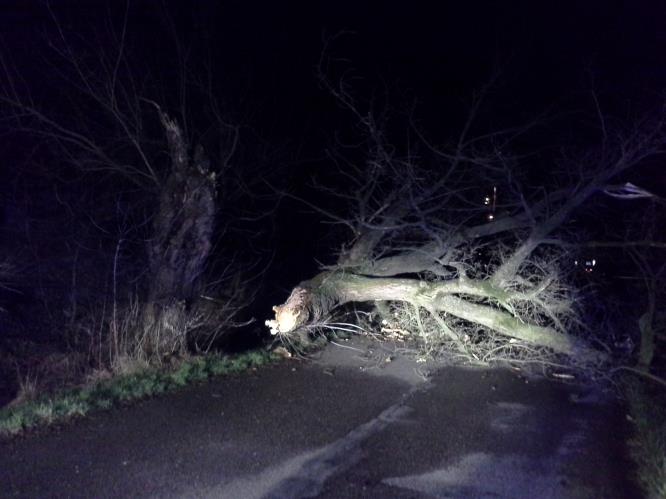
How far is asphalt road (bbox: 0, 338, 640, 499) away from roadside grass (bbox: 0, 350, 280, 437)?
7.7 inches

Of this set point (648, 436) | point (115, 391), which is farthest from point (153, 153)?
point (648, 436)

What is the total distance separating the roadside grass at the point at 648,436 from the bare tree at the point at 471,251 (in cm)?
75

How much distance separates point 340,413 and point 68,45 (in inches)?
261

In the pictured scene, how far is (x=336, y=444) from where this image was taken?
606 cm

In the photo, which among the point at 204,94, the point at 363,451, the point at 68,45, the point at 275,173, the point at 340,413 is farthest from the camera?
the point at 275,173

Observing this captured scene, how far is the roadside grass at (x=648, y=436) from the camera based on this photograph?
529 cm

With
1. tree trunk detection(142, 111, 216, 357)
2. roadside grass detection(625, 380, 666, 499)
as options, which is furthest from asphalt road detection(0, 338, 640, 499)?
tree trunk detection(142, 111, 216, 357)

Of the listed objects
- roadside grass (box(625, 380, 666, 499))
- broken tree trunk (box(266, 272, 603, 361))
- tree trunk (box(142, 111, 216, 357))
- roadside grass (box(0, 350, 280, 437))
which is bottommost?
roadside grass (box(625, 380, 666, 499))

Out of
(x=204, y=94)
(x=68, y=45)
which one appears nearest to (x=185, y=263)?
(x=204, y=94)

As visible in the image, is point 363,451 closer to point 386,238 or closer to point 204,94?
point 386,238

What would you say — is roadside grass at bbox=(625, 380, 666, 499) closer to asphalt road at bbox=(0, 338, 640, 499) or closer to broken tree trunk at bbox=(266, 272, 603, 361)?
asphalt road at bbox=(0, 338, 640, 499)

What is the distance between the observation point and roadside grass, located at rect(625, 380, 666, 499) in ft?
17.4

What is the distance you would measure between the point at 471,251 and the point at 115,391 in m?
5.58

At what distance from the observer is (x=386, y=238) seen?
10852mm
